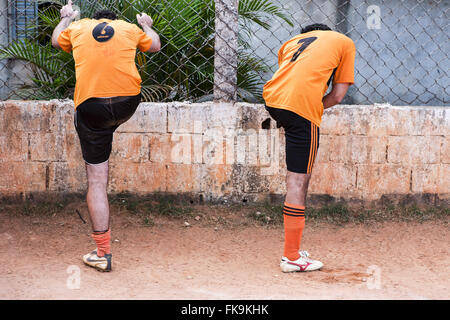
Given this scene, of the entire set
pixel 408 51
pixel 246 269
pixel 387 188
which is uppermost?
pixel 408 51

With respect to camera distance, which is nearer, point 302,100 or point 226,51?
point 302,100

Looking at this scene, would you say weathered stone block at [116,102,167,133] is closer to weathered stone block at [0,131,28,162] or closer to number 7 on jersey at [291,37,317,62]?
weathered stone block at [0,131,28,162]

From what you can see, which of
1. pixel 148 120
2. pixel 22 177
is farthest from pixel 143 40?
pixel 22 177

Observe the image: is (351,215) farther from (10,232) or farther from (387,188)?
(10,232)

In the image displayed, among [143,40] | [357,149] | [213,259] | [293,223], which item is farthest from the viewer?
[357,149]

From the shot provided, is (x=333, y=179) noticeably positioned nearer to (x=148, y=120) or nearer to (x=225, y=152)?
(x=225, y=152)

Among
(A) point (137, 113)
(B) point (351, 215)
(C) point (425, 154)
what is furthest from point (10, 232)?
(C) point (425, 154)

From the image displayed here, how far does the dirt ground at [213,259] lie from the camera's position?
2965mm

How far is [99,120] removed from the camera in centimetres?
319

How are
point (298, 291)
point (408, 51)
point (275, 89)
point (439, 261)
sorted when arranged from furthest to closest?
point (408, 51) < point (439, 261) < point (275, 89) < point (298, 291)

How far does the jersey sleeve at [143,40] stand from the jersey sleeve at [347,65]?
1279mm

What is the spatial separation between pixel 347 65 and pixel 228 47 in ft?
4.43

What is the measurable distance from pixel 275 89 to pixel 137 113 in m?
1.44

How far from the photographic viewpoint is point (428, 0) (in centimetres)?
527
